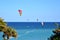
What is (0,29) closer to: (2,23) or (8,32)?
(2,23)

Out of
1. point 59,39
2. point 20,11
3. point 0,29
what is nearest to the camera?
point 20,11

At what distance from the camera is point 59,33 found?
26.9m

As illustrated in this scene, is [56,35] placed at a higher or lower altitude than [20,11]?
lower

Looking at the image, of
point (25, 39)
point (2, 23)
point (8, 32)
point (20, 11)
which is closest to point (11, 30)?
point (8, 32)

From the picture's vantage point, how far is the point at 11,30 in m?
27.6

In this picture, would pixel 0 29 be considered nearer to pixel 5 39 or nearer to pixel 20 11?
pixel 20 11

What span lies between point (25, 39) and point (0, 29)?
46029 millimetres

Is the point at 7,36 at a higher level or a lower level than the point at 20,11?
lower

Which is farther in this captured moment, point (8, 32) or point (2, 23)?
point (8, 32)

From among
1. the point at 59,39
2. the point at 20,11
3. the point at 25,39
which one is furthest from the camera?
the point at 25,39

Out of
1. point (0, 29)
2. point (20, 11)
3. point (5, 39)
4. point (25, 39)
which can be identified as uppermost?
point (20, 11)

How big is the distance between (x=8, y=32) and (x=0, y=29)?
202 inches

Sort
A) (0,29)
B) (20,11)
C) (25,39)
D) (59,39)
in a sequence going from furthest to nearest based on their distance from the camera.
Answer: (25,39) < (59,39) < (0,29) < (20,11)

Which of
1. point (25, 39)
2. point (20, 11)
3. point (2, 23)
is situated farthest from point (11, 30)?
point (25, 39)
